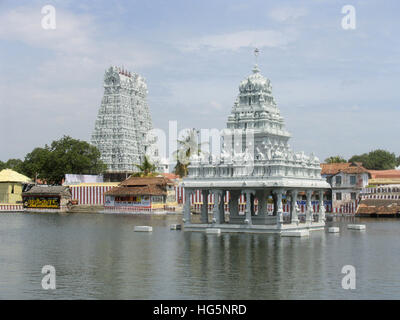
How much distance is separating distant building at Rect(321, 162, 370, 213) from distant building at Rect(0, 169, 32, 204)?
55.2 m

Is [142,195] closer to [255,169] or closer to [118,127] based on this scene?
[118,127]

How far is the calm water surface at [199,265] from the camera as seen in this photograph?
2953 centimetres

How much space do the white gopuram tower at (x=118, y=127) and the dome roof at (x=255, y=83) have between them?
76.4 metres

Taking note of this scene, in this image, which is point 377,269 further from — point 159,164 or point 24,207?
point 159,164

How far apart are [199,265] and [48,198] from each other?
77.6 m

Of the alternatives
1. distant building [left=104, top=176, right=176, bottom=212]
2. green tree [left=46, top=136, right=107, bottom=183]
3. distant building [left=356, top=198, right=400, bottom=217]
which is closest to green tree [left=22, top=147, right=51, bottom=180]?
green tree [left=46, top=136, right=107, bottom=183]

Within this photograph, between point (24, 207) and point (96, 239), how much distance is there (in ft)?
202

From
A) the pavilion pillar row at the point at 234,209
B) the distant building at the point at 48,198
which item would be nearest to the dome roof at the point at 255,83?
the pavilion pillar row at the point at 234,209

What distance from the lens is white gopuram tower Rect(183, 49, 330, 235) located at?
180 feet

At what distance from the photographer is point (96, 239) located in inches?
2151

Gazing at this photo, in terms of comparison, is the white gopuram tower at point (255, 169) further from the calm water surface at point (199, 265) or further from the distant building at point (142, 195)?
the distant building at point (142, 195)

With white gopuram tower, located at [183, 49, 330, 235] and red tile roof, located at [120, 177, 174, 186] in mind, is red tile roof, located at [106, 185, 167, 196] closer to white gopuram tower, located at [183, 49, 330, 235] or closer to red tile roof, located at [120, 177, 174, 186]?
red tile roof, located at [120, 177, 174, 186]

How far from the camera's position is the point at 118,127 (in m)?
141

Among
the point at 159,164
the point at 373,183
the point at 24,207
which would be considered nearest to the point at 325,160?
the point at 373,183
